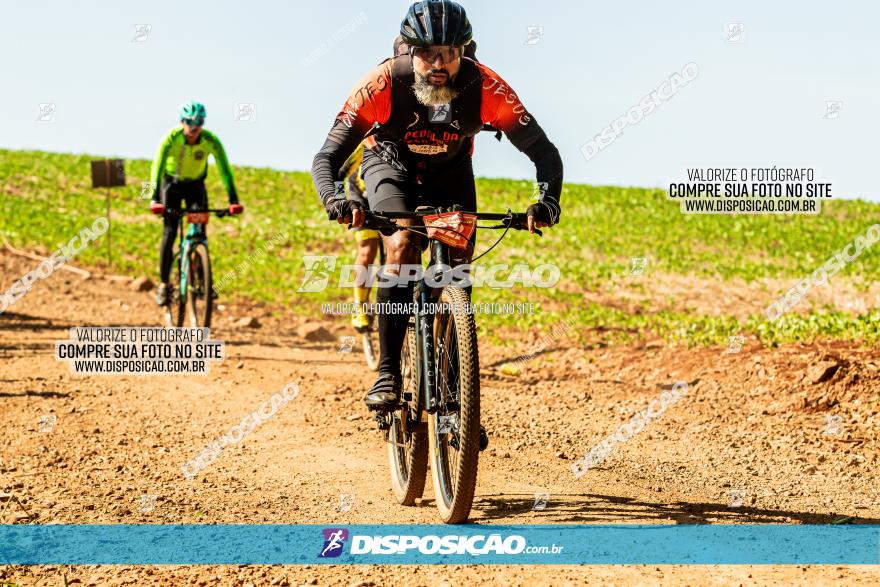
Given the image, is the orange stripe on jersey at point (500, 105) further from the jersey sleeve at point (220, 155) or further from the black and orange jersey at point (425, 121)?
the jersey sleeve at point (220, 155)

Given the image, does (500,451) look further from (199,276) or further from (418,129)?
(199,276)

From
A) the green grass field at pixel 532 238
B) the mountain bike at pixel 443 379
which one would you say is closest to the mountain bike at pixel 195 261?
the green grass field at pixel 532 238

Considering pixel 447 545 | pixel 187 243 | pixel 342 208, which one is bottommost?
pixel 447 545

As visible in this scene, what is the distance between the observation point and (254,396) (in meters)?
9.45

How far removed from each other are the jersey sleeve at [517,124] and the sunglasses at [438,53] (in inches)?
12.0

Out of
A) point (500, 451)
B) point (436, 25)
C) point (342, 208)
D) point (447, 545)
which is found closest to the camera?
Answer: point (447, 545)

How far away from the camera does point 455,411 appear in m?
5.19

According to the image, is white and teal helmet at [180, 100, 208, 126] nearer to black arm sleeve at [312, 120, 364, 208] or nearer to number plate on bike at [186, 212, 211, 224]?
number plate on bike at [186, 212, 211, 224]

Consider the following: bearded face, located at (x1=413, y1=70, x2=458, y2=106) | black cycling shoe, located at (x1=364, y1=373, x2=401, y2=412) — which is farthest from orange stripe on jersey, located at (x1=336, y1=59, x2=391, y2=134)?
black cycling shoe, located at (x1=364, y1=373, x2=401, y2=412)

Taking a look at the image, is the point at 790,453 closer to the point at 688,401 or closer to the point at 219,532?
the point at 688,401

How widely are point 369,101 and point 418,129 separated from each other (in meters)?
0.35

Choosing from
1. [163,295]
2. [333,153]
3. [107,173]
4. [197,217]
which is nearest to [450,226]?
[333,153]

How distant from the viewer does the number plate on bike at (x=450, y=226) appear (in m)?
5.17

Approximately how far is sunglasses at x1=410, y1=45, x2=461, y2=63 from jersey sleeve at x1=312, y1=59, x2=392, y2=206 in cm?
24
